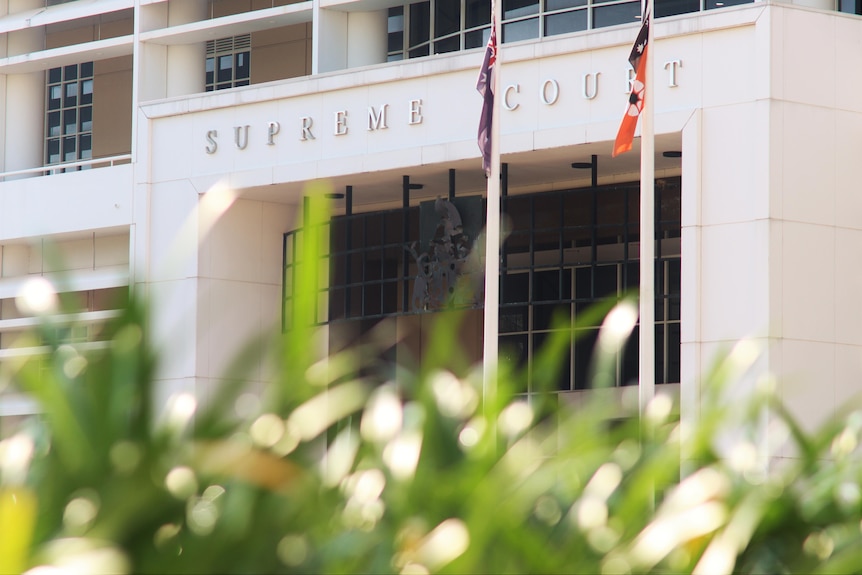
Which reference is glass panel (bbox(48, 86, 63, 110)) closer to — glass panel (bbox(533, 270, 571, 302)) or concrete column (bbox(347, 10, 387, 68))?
concrete column (bbox(347, 10, 387, 68))

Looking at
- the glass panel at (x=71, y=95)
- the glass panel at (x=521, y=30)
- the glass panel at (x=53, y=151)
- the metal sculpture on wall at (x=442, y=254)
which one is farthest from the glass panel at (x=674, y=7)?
the glass panel at (x=53, y=151)

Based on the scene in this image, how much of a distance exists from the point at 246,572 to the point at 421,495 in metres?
0.37

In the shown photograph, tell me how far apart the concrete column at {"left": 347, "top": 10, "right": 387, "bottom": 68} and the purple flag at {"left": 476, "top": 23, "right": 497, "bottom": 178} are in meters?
7.03

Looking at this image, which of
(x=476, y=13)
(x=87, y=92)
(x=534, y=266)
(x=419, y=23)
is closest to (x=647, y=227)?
(x=534, y=266)

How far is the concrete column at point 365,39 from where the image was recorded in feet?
91.9

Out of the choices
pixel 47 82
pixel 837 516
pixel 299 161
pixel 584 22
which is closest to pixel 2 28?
pixel 47 82

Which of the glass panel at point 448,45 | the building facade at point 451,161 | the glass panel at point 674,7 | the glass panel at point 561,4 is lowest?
the building facade at point 451,161

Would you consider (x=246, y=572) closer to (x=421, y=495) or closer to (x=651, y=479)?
(x=421, y=495)

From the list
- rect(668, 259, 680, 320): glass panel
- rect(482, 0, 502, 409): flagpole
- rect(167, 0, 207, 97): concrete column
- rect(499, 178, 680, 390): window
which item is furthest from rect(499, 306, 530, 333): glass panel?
rect(167, 0, 207, 97): concrete column

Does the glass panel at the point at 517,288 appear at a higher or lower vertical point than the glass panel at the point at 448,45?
lower

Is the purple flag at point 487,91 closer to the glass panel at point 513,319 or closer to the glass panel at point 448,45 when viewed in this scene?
the glass panel at point 448,45

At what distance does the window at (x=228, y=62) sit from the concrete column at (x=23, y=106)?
394 cm

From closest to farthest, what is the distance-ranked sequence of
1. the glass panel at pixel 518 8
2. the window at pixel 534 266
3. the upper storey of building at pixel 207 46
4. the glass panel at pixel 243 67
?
1. the window at pixel 534 266
2. the upper storey of building at pixel 207 46
3. the glass panel at pixel 518 8
4. the glass panel at pixel 243 67

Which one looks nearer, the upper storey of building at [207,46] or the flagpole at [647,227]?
the flagpole at [647,227]
